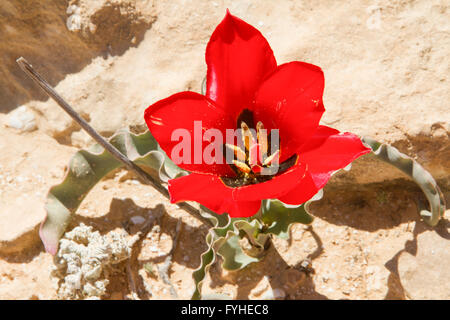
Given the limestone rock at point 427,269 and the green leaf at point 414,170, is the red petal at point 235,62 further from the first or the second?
the limestone rock at point 427,269

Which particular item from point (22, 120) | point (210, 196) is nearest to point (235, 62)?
point (210, 196)

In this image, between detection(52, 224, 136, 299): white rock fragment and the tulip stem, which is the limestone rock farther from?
detection(52, 224, 136, 299): white rock fragment

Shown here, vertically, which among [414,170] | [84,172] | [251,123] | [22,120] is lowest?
[414,170]

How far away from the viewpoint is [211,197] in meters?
1.32

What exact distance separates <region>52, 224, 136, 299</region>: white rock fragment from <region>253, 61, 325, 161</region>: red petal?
0.97 m

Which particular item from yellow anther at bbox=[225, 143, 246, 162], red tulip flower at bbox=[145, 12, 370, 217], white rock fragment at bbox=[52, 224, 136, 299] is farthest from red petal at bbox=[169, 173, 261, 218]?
white rock fragment at bbox=[52, 224, 136, 299]

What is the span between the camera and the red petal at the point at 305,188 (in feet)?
4.39

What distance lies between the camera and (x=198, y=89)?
2402 mm

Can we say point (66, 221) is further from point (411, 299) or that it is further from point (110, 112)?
point (411, 299)

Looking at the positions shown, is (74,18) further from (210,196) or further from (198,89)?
(210,196)

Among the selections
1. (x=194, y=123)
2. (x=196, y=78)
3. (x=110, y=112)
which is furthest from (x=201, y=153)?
(x=110, y=112)

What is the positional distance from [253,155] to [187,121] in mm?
242

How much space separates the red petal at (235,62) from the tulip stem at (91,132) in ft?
1.59

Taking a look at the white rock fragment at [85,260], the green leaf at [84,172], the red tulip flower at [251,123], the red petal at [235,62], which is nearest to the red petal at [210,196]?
the red tulip flower at [251,123]
